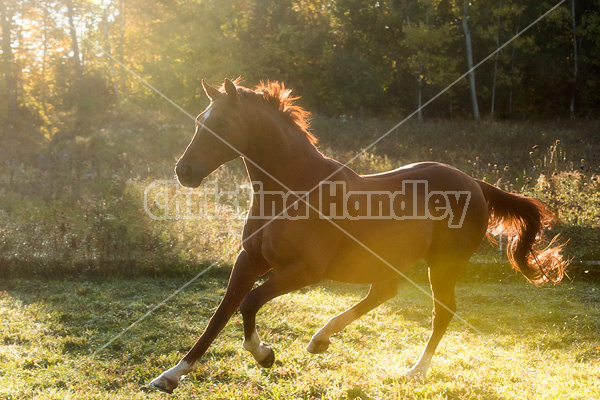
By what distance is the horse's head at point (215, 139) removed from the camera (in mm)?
3889

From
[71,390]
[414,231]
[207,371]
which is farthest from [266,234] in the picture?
[71,390]

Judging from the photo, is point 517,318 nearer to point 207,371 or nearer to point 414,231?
point 414,231

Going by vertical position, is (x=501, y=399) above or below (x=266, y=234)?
below

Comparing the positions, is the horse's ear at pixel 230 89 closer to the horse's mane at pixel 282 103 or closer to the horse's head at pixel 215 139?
the horse's head at pixel 215 139

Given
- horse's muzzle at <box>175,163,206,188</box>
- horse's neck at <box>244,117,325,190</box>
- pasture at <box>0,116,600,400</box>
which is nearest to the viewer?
horse's muzzle at <box>175,163,206,188</box>

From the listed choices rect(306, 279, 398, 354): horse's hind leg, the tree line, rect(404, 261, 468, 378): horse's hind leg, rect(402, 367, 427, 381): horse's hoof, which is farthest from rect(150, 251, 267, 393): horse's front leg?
the tree line

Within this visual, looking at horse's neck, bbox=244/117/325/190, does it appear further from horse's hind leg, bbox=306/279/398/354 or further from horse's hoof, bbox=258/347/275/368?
horse's hind leg, bbox=306/279/398/354

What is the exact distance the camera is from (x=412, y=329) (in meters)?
6.76

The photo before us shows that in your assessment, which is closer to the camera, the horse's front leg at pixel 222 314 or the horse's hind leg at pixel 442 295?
the horse's front leg at pixel 222 314

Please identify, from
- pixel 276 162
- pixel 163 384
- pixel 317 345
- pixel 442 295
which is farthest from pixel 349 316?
pixel 163 384

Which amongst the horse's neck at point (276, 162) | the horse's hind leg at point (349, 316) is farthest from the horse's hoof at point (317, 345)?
the horse's neck at point (276, 162)

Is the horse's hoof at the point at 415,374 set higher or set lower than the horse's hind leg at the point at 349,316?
lower

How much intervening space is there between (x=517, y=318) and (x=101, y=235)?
7134 mm

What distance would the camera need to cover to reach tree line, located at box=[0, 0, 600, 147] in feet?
91.5
